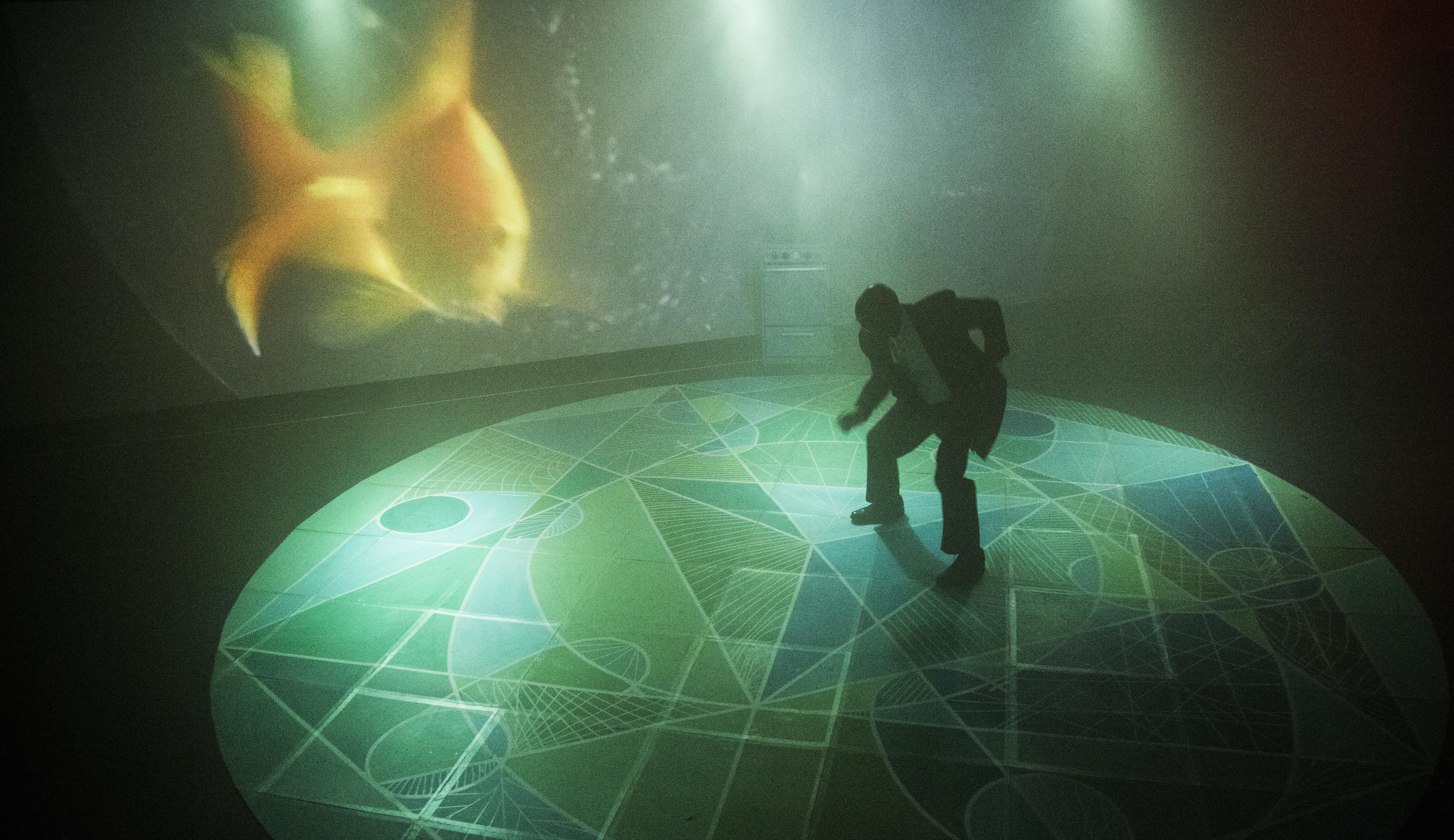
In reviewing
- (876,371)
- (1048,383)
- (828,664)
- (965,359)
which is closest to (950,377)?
(965,359)

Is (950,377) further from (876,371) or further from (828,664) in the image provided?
(828,664)

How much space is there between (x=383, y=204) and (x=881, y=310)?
174 inches

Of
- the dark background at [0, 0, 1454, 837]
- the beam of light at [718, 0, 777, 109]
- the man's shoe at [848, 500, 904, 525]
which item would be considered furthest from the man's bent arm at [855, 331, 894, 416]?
the beam of light at [718, 0, 777, 109]

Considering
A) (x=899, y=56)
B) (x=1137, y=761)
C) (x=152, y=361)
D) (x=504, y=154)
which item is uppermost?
(x=899, y=56)

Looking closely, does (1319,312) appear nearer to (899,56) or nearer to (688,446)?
(899,56)

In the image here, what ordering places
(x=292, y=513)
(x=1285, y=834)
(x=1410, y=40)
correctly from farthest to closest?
(x=1410, y=40), (x=292, y=513), (x=1285, y=834)

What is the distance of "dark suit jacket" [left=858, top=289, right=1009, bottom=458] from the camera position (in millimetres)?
3348

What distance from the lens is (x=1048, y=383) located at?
20.3 feet

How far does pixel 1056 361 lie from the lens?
667 centimetres

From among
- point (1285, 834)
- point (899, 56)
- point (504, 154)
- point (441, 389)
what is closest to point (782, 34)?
point (899, 56)

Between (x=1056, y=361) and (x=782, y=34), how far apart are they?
3599mm

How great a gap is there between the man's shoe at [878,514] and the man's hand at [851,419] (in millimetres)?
639

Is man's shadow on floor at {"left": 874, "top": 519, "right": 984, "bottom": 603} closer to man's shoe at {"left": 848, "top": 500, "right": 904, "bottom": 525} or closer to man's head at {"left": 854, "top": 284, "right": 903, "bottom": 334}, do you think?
man's shoe at {"left": 848, "top": 500, "right": 904, "bottom": 525}

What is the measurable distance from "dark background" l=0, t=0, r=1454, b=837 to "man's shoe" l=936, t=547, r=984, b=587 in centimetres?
156
